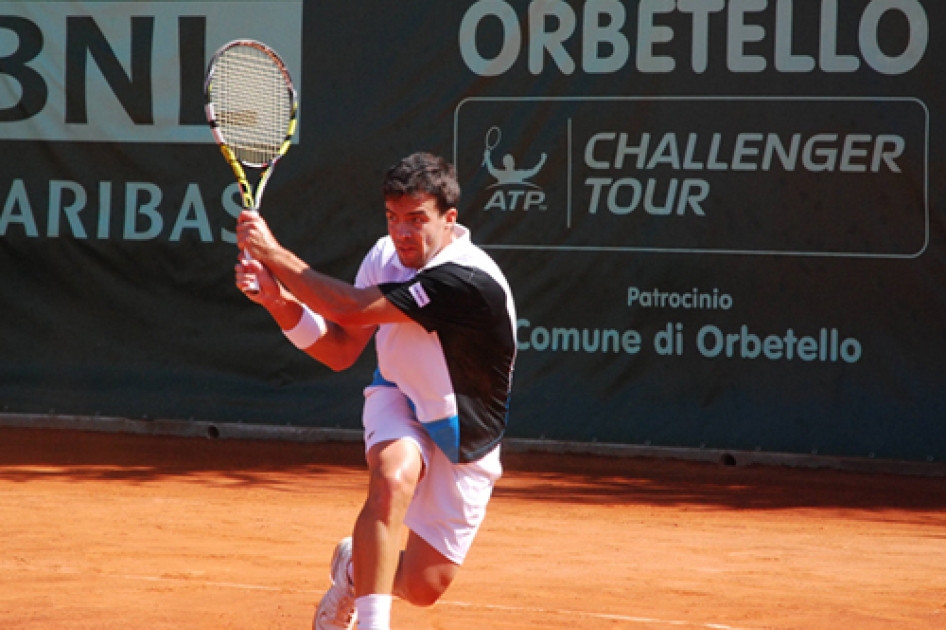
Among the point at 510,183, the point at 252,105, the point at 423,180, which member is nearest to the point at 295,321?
the point at 423,180

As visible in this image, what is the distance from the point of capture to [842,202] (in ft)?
25.5

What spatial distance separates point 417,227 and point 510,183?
469cm

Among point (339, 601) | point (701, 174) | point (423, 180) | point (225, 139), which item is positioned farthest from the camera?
point (701, 174)

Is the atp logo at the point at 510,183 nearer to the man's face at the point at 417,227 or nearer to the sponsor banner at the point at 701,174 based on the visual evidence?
the sponsor banner at the point at 701,174

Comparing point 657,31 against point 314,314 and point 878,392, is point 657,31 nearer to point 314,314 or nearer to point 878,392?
point 878,392

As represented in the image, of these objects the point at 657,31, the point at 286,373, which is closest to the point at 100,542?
the point at 286,373

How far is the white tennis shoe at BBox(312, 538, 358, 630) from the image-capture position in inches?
143

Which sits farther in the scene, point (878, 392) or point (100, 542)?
point (878, 392)

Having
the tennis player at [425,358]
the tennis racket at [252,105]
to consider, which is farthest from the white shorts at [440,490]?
the tennis racket at [252,105]

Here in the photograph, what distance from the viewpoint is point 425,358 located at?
3590 mm

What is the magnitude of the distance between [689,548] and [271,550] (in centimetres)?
179

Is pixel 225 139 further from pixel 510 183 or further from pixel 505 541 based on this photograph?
pixel 510 183

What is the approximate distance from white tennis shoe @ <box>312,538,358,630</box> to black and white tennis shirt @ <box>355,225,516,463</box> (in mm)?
441

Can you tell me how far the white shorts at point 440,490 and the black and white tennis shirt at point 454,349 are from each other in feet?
0.13
